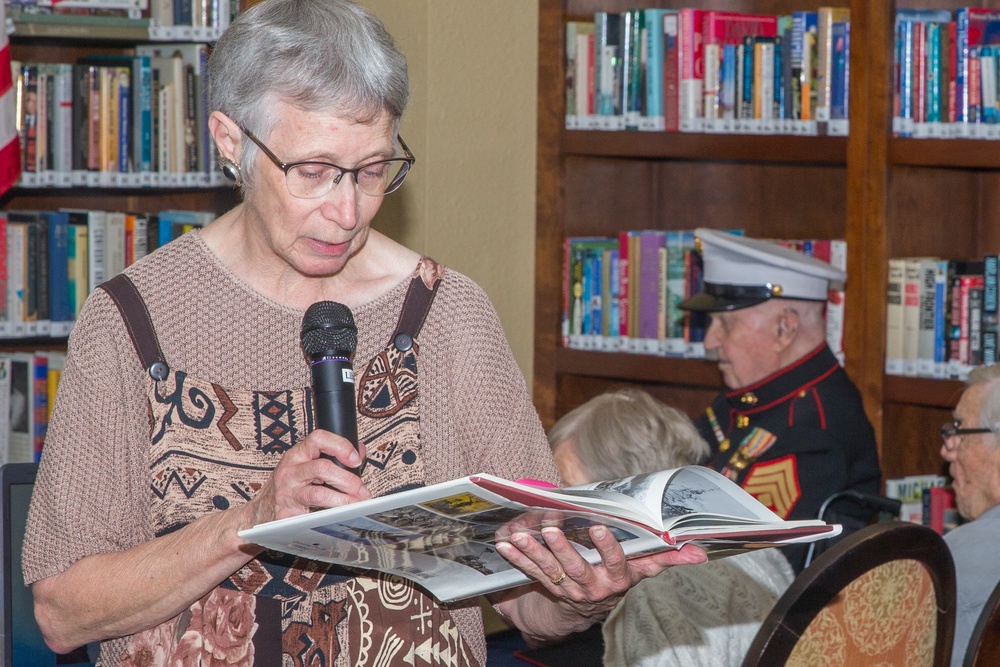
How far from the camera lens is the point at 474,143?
3.57 metres

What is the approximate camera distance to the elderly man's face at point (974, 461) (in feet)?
9.08

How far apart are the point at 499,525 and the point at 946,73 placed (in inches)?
95.1

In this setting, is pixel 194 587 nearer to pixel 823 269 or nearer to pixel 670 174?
pixel 823 269

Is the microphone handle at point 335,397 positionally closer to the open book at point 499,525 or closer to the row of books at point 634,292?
the open book at point 499,525

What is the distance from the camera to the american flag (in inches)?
117

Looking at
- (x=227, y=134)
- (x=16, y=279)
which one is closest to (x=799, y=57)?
(x=16, y=279)

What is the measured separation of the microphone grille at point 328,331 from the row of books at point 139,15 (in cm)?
207

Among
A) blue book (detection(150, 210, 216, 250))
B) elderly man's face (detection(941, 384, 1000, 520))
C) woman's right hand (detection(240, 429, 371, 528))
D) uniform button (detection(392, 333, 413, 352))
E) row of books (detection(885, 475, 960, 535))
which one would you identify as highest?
blue book (detection(150, 210, 216, 250))

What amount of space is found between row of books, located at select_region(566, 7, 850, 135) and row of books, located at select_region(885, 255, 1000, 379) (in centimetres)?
45

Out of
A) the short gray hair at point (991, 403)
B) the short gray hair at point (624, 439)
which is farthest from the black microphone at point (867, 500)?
the short gray hair at point (624, 439)

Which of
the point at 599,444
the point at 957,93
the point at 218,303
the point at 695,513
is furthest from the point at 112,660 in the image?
the point at 957,93

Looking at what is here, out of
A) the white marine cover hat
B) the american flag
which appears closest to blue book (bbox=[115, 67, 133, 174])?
the american flag

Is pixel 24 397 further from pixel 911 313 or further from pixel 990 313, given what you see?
pixel 990 313

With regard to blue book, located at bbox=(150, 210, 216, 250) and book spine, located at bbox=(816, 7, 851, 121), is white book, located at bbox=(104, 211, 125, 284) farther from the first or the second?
book spine, located at bbox=(816, 7, 851, 121)
